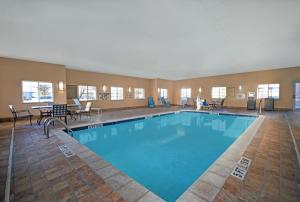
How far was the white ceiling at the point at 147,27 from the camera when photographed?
2.68 metres

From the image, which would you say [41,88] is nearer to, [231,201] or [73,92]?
[73,92]

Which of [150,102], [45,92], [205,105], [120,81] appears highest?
[120,81]

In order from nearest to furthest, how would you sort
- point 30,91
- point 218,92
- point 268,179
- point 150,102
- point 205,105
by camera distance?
point 268,179, point 30,91, point 205,105, point 218,92, point 150,102

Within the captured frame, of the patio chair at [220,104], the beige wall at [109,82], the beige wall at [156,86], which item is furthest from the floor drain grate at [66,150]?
the patio chair at [220,104]

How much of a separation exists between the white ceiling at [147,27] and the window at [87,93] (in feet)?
12.3

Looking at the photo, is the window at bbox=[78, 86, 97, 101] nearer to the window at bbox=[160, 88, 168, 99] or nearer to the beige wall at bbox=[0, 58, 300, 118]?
the beige wall at bbox=[0, 58, 300, 118]

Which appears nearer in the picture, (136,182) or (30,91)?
(136,182)

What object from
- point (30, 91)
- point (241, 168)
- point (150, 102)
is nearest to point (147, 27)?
point (241, 168)

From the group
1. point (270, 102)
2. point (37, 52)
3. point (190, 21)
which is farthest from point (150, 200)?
point (270, 102)

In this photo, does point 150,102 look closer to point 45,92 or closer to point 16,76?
point 45,92

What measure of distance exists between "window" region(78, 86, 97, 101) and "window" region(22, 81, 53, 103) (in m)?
1.96

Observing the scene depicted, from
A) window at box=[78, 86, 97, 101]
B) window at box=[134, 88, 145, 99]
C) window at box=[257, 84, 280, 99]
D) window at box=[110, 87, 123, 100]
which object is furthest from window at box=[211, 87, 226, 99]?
window at box=[78, 86, 97, 101]

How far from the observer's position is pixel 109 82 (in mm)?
10422

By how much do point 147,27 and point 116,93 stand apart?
319 inches
